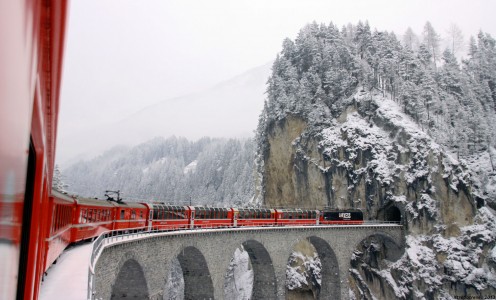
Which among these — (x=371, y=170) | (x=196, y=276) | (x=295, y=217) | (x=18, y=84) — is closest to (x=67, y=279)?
(x=18, y=84)

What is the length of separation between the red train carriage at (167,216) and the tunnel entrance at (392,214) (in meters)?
35.4

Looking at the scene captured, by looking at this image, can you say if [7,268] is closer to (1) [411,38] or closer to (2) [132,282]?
(2) [132,282]

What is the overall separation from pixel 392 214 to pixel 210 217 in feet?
112

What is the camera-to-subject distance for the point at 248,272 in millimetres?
72875

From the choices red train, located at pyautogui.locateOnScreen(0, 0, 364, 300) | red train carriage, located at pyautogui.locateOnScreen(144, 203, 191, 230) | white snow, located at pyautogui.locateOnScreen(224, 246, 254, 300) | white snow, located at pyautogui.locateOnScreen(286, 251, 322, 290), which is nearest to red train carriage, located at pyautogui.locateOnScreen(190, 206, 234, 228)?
red train carriage, located at pyautogui.locateOnScreen(144, 203, 191, 230)

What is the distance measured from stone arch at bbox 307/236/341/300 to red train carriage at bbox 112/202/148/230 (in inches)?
924

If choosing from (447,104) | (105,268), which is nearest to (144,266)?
(105,268)

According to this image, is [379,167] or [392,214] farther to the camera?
[392,214]

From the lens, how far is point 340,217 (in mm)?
49219

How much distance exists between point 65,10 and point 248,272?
75.2 metres

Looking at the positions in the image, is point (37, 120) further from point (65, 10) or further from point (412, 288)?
point (412, 288)

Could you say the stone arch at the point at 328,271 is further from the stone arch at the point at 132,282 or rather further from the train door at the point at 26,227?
the train door at the point at 26,227

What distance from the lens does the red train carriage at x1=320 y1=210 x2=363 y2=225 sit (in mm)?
48562

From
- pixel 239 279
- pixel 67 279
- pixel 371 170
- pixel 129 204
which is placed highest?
pixel 371 170
